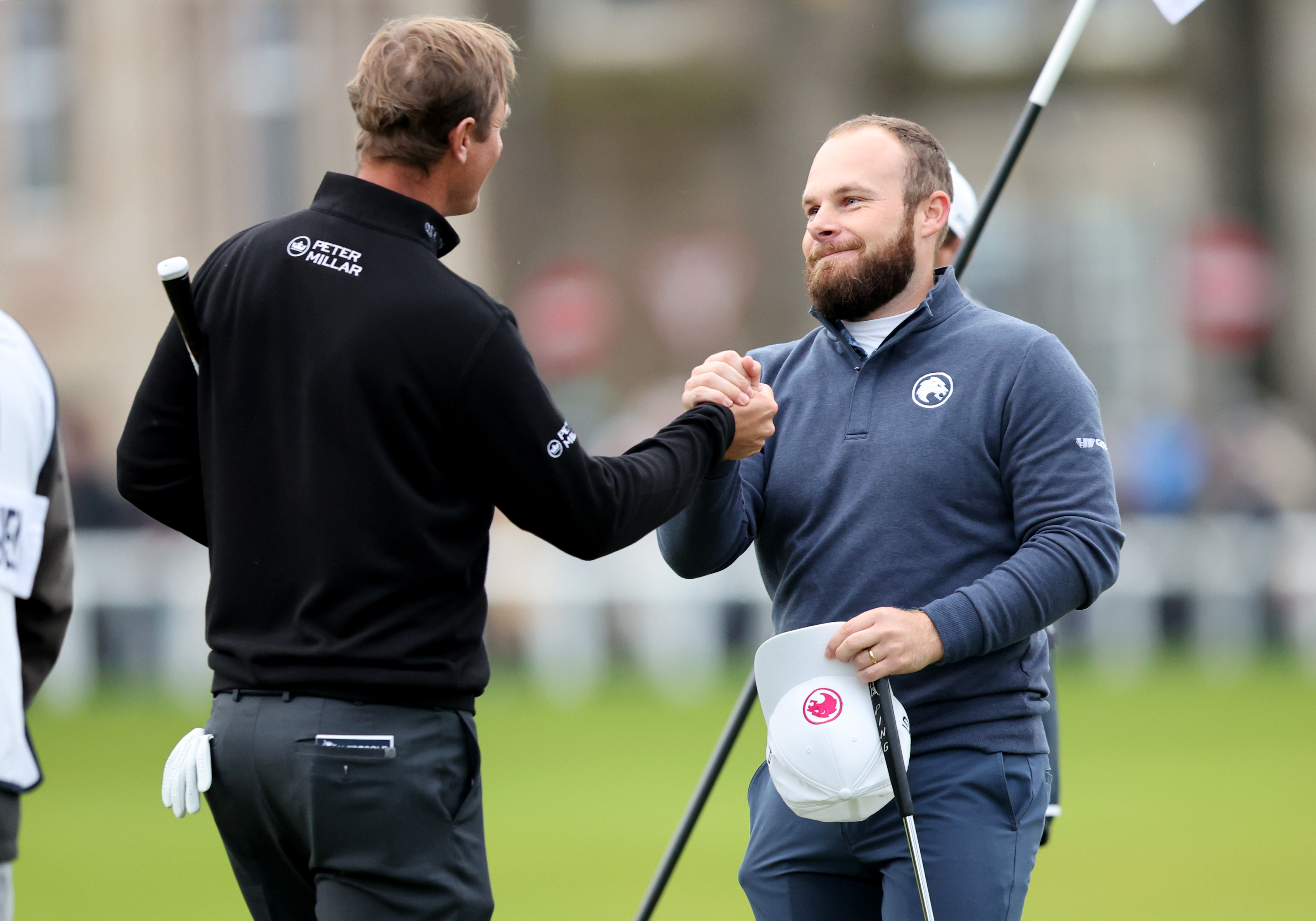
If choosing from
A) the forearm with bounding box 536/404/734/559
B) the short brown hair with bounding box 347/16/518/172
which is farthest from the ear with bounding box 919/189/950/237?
the short brown hair with bounding box 347/16/518/172

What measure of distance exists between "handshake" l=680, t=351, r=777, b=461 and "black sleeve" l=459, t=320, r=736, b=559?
269mm

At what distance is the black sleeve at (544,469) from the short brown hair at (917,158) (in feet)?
2.88

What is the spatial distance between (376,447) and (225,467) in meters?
0.33

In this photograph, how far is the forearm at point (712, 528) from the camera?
376cm

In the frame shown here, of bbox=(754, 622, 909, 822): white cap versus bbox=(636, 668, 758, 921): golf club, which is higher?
bbox=(754, 622, 909, 822): white cap

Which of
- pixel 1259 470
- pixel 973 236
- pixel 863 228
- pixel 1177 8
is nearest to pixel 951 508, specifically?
pixel 863 228

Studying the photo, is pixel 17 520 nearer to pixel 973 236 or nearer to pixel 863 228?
pixel 863 228

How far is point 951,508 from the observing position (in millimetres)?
3672

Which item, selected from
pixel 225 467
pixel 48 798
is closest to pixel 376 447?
pixel 225 467

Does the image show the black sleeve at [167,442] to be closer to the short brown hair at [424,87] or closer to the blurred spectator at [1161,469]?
the short brown hair at [424,87]

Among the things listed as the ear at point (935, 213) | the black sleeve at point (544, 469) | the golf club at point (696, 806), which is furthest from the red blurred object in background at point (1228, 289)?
the black sleeve at point (544, 469)

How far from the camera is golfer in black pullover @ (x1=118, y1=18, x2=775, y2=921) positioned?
321 cm

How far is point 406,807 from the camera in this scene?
10.6 ft

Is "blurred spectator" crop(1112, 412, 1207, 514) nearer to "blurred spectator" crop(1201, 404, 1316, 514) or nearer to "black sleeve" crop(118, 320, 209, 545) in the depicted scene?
"blurred spectator" crop(1201, 404, 1316, 514)
